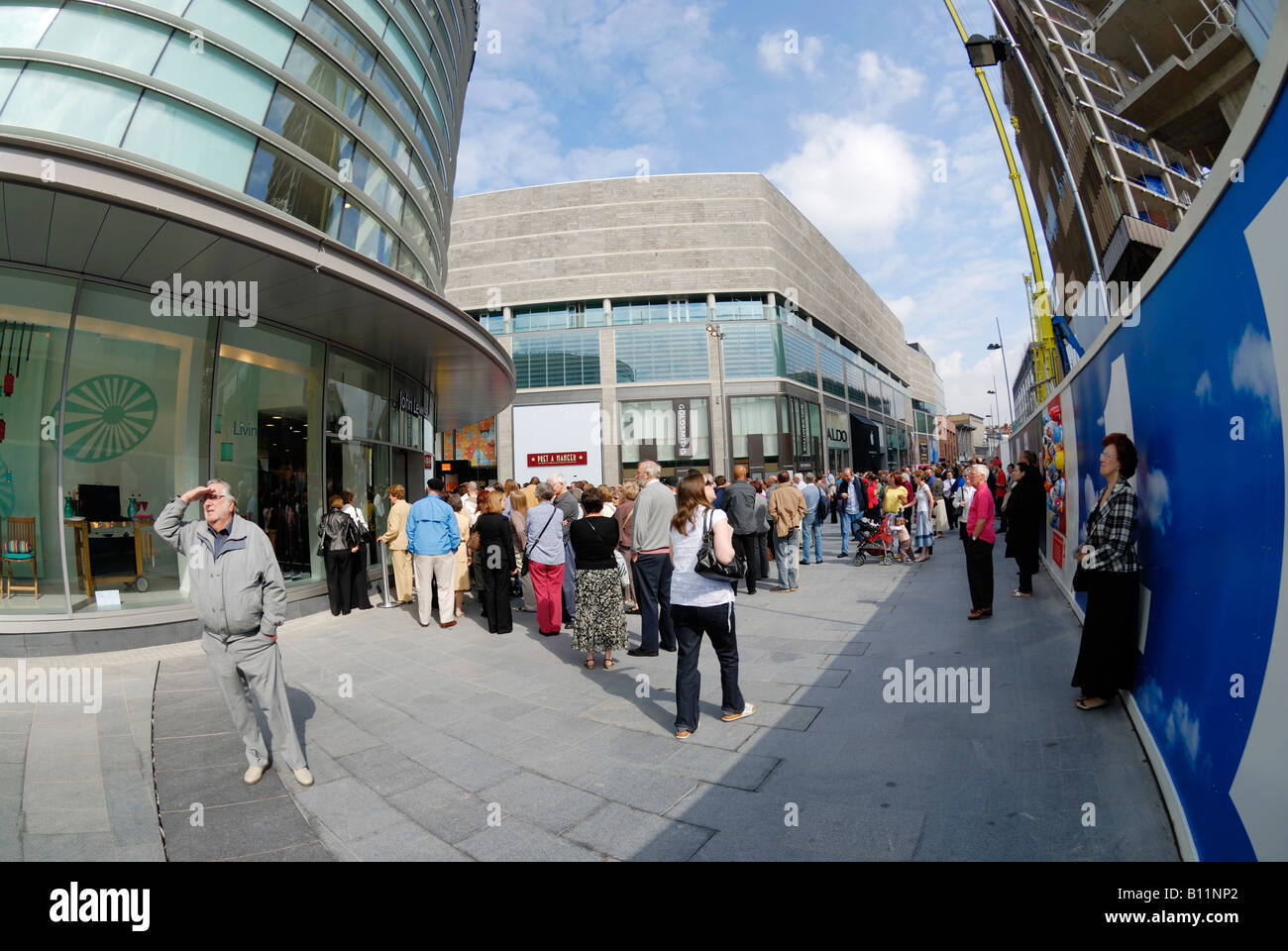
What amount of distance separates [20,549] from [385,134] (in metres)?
9.79

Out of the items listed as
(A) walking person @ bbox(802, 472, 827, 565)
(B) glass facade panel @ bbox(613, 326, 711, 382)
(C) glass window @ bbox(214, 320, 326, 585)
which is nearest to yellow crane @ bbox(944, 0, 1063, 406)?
(A) walking person @ bbox(802, 472, 827, 565)

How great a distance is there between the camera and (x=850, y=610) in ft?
27.0

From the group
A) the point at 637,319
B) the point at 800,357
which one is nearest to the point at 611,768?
the point at 637,319

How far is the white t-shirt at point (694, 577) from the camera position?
4305 mm

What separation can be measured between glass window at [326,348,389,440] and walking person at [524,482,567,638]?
16.7ft

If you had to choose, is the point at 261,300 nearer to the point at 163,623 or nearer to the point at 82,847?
the point at 163,623

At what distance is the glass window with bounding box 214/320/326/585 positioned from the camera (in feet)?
28.0

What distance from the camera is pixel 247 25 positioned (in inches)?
351

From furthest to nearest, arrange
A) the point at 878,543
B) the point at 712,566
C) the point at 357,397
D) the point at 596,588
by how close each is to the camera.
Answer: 1. the point at 878,543
2. the point at 357,397
3. the point at 596,588
4. the point at 712,566

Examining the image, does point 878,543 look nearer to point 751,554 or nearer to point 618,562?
point 751,554

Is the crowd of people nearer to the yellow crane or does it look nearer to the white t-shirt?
the white t-shirt
